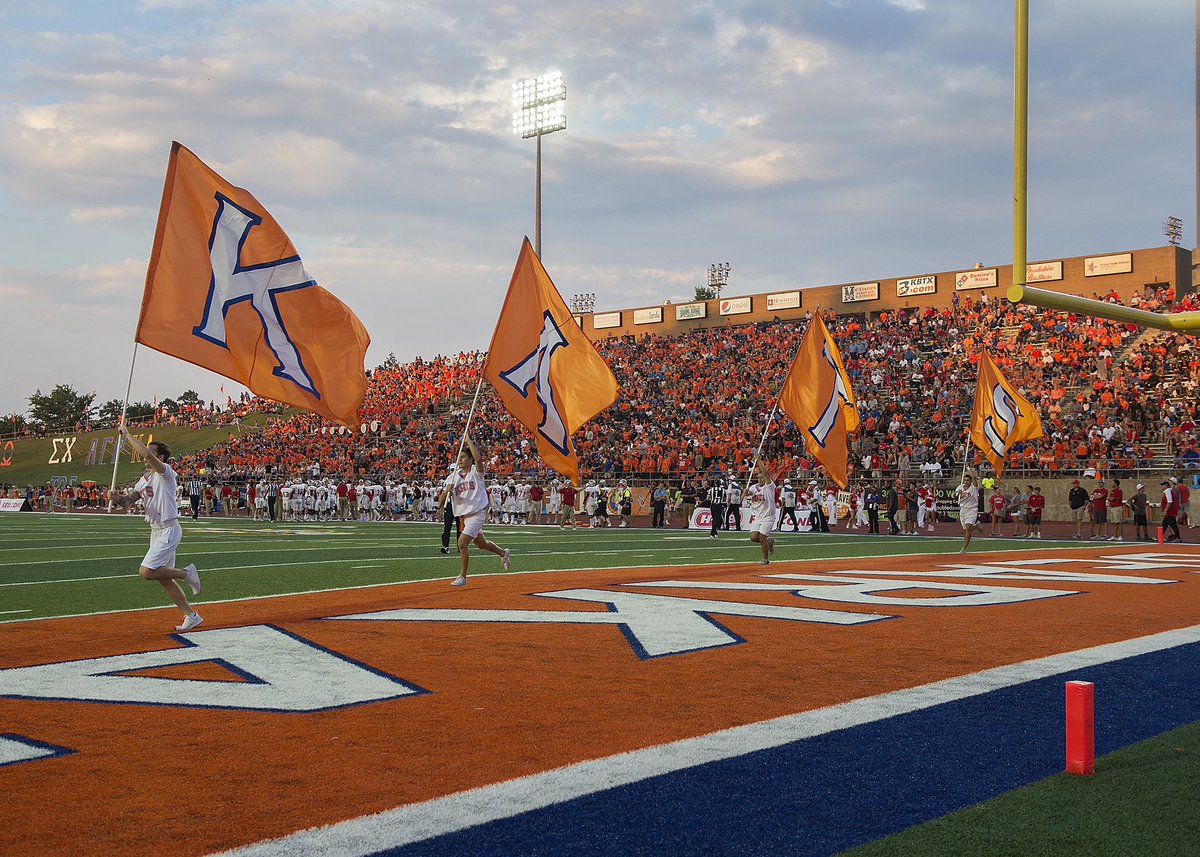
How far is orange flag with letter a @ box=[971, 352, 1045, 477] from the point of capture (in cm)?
2291

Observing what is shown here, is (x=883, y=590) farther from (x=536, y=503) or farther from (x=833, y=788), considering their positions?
(x=536, y=503)

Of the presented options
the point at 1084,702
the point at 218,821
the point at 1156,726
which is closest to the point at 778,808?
the point at 1084,702

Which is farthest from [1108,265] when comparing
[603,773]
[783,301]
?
[603,773]

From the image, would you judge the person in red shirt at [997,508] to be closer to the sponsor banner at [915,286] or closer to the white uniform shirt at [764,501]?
the white uniform shirt at [764,501]

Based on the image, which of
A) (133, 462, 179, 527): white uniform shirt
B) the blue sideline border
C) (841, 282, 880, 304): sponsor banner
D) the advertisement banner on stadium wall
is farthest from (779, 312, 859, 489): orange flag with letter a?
(841, 282, 880, 304): sponsor banner

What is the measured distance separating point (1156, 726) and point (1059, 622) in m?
4.01

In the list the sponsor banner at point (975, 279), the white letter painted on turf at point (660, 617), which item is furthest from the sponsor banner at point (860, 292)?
the white letter painted on turf at point (660, 617)

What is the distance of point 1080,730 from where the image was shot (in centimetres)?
453

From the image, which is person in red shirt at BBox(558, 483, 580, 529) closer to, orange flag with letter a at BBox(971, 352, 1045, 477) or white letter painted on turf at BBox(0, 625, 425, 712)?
orange flag with letter a at BBox(971, 352, 1045, 477)

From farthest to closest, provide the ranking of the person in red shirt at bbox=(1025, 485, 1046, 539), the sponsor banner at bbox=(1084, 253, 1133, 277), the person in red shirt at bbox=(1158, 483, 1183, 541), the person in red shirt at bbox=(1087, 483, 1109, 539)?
1. the sponsor banner at bbox=(1084, 253, 1133, 277)
2. the person in red shirt at bbox=(1025, 485, 1046, 539)
3. the person in red shirt at bbox=(1087, 483, 1109, 539)
4. the person in red shirt at bbox=(1158, 483, 1183, 541)

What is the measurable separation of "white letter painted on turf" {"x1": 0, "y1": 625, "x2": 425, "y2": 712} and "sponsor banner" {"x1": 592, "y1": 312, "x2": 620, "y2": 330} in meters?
54.1

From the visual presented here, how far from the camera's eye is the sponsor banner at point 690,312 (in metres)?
57.1

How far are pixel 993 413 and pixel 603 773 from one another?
20266 millimetres

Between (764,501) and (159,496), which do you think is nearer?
(159,496)
